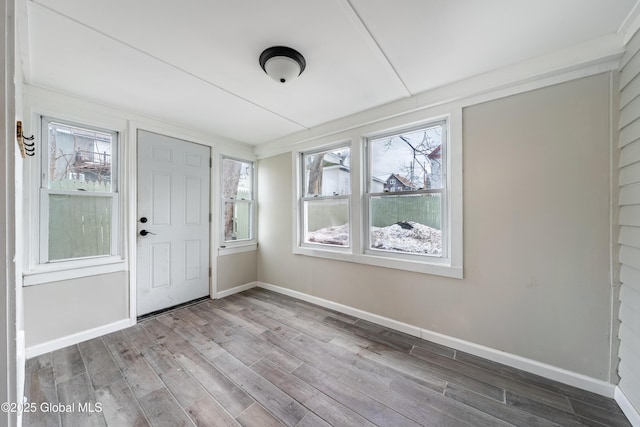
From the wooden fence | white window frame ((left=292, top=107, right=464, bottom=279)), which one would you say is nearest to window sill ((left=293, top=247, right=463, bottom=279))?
white window frame ((left=292, top=107, right=464, bottom=279))

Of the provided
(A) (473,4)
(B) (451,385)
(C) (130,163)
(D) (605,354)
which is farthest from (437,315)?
(C) (130,163)

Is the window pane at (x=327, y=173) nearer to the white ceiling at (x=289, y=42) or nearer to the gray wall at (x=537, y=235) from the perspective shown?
the white ceiling at (x=289, y=42)

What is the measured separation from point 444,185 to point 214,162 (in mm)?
2904

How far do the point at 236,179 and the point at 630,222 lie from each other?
395cm

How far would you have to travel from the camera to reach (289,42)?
156 cm

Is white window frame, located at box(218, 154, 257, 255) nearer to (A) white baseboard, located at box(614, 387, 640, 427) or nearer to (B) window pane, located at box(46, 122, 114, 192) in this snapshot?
(B) window pane, located at box(46, 122, 114, 192)

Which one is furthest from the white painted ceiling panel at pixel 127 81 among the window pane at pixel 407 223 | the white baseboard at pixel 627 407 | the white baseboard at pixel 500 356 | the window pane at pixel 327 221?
the white baseboard at pixel 627 407

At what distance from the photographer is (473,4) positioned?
1285mm

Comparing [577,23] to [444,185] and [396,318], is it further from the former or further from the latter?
[396,318]

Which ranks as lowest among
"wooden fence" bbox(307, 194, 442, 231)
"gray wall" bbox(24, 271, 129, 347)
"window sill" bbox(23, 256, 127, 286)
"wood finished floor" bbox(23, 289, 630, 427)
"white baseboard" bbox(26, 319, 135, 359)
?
"wood finished floor" bbox(23, 289, 630, 427)

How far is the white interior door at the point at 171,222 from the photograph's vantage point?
270 cm

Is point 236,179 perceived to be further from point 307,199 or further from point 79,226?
point 79,226

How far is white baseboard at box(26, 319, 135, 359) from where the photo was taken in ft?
6.59

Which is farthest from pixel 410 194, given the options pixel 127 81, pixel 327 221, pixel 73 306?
pixel 73 306
